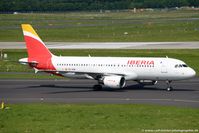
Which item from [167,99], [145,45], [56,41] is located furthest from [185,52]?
[167,99]

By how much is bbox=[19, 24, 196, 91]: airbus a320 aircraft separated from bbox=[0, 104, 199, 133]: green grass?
12.9 metres

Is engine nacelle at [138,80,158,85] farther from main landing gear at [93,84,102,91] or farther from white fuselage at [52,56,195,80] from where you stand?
main landing gear at [93,84,102,91]

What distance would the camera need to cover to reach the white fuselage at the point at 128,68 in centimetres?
6525

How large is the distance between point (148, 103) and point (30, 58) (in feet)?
67.4

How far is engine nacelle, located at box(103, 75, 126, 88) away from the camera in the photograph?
6462 centimetres

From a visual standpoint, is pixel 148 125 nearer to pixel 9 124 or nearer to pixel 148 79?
pixel 9 124

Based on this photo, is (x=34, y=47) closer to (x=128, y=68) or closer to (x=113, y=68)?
(x=113, y=68)

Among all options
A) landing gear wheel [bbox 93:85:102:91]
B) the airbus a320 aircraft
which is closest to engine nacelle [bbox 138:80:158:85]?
the airbus a320 aircraft

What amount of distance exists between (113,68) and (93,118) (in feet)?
71.2

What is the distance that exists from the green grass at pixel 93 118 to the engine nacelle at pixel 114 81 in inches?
427

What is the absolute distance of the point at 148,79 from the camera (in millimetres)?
67062

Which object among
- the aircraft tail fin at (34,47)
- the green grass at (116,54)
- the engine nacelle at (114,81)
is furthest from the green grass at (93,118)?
the green grass at (116,54)

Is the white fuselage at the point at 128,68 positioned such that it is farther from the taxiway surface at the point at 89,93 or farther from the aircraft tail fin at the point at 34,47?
the aircraft tail fin at the point at 34,47

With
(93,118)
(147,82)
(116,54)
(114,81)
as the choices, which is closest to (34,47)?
(114,81)
